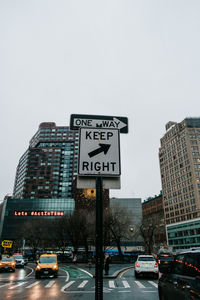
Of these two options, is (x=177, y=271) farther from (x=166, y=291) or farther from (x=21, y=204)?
(x=21, y=204)

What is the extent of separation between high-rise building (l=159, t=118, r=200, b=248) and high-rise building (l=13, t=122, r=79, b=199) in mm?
56104

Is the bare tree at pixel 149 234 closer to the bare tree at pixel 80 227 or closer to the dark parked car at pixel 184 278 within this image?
the bare tree at pixel 80 227

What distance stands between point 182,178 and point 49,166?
78.0 m

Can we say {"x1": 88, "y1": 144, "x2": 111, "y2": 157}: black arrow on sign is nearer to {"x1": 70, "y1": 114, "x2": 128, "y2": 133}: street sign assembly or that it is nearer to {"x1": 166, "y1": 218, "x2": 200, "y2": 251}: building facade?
{"x1": 70, "y1": 114, "x2": 128, "y2": 133}: street sign assembly

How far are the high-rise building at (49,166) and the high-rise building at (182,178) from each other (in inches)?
2209

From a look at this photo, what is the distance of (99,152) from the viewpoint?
4.14 m

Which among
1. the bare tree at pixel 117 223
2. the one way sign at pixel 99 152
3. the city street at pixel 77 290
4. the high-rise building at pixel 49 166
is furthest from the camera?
the high-rise building at pixel 49 166

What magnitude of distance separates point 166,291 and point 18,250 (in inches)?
3843

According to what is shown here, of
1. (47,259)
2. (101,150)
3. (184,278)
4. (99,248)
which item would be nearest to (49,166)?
(47,259)

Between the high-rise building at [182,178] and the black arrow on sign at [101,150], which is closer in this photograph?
the black arrow on sign at [101,150]

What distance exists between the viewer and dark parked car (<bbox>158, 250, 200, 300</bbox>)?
4286 millimetres

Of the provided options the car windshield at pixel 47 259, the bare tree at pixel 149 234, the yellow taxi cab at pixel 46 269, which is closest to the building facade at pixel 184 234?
the bare tree at pixel 149 234

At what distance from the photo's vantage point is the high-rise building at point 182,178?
305ft

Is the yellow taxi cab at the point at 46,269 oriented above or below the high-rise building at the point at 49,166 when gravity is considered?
below
